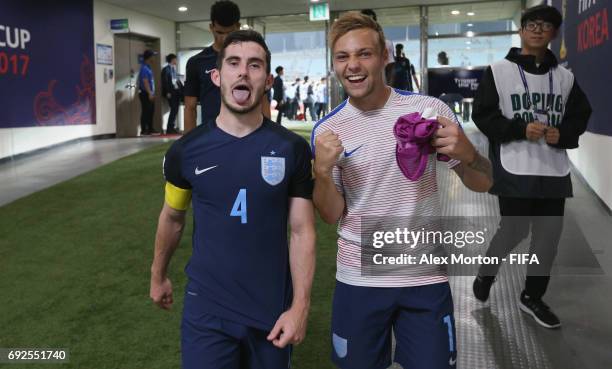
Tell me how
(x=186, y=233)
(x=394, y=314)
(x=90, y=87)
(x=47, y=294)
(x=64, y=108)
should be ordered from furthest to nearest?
(x=90, y=87) → (x=64, y=108) → (x=186, y=233) → (x=47, y=294) → (x=394, y=314)

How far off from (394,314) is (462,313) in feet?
5.39

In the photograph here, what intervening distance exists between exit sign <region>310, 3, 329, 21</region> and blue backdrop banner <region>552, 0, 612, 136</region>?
852 cm

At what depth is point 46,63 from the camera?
37.4 ft

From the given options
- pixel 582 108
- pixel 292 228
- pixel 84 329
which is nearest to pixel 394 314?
pixel 292 228

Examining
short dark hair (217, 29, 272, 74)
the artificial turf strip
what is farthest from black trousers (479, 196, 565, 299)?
short dark hair (217, 29, 272, 74)

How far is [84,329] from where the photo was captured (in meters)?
3.21

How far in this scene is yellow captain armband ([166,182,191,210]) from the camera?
1720mm

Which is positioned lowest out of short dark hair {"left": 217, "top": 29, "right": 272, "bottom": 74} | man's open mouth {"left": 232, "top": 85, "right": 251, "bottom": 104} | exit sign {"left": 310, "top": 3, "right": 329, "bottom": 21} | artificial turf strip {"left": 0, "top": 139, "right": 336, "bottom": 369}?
artificial turf strip {"left": 0, "top": 139, "right": 336, "bottom": 369}

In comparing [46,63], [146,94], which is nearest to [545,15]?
[46,63]

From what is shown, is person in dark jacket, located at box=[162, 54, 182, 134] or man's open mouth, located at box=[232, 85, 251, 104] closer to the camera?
man's open mouth, located at box=[232, 85, 251, 104]

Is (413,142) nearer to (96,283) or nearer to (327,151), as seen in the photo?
(327,151)

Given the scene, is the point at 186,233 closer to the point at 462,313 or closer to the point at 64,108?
the point at 462,313

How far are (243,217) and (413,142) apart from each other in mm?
513

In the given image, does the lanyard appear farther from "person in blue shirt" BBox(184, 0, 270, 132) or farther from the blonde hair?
"person in blue shirt" BBox(184, 0, 270, 132)
